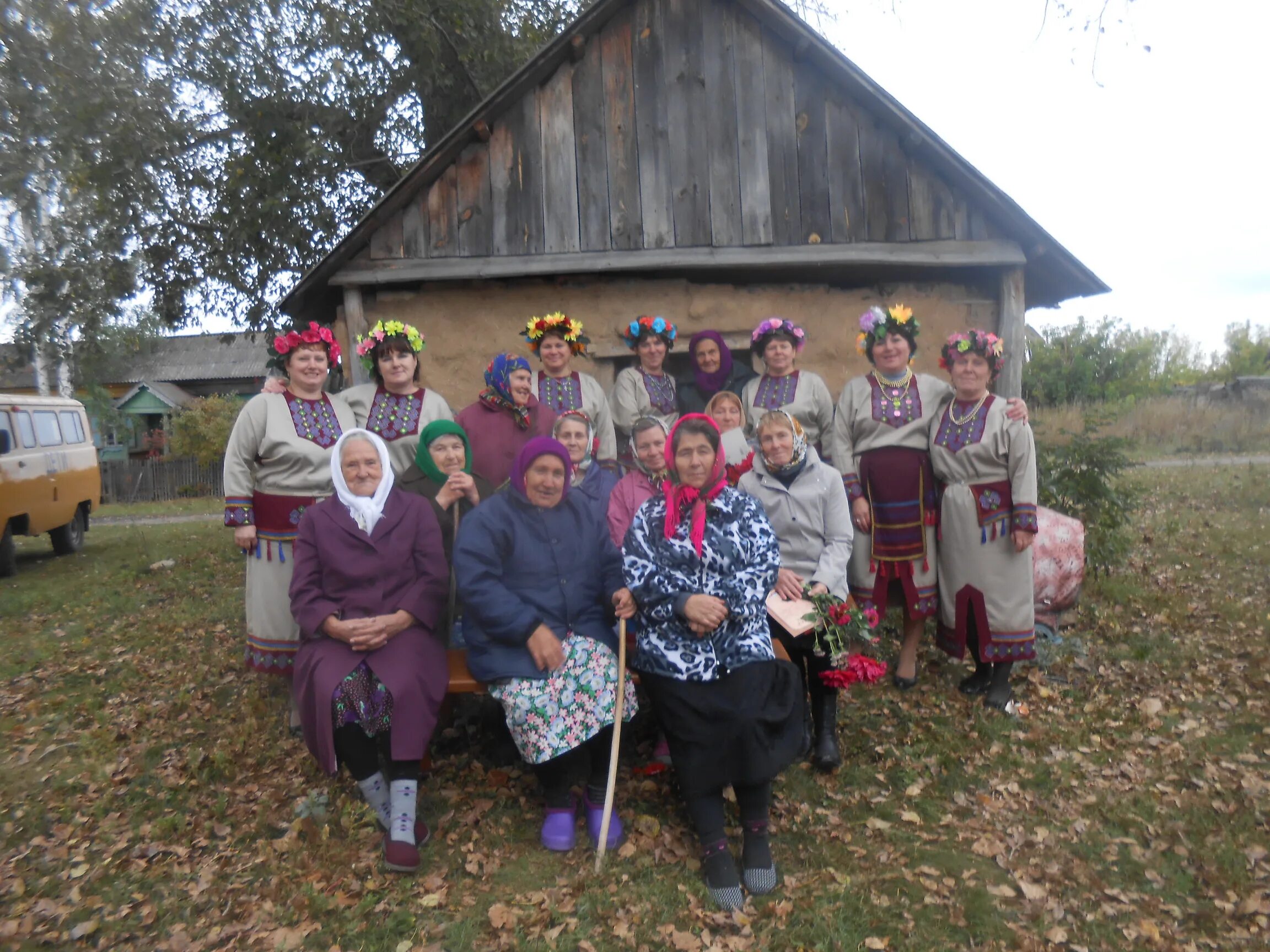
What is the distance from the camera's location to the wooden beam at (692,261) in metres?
6.27

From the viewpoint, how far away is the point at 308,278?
6.21 metres

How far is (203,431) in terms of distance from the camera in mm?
22484

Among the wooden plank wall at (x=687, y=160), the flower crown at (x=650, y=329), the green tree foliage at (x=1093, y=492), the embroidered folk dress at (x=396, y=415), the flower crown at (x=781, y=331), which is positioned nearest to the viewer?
the embroidered folk dress at (x=396, y=415)

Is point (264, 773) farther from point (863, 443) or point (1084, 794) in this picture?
point (1084, 794)

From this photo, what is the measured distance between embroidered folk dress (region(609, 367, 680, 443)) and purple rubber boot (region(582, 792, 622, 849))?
7.79 ft

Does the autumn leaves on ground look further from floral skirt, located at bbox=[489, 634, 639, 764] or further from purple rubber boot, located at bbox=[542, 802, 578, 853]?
floral skirt, located at bbox=[489, 634, 639, 764]

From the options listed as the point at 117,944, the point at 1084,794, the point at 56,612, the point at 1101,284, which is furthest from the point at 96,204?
the point at 1084,794

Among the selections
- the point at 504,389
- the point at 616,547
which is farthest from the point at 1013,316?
the point at 616,547

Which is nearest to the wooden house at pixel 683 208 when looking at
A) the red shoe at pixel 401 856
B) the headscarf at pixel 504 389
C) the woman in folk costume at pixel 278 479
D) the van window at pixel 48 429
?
the headscarf at pixel 504 389

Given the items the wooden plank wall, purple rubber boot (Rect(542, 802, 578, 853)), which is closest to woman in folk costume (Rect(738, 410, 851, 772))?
purple rubber boot (Rect(542, 802, 578, 853))

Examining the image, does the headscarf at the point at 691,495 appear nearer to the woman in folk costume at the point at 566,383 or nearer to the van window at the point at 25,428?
the woman in folk costume at the point at 566,383

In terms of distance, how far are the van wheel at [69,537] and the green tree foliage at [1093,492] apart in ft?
39.3

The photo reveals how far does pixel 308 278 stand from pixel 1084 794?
18.7ft

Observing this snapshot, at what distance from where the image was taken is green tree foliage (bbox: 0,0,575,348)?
882cm
